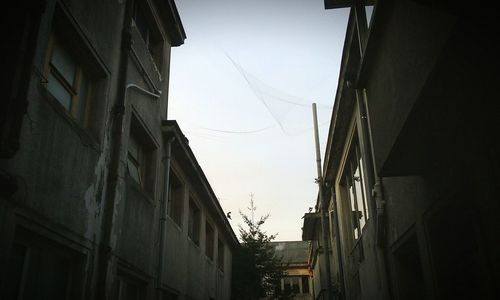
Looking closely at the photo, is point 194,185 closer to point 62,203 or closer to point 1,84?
point 62,203

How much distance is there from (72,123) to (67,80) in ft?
2.73

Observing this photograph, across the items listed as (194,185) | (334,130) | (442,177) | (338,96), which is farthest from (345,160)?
(442,177)

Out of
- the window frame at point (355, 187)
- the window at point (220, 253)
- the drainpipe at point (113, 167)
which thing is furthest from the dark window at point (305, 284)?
the drainpipe at point (113, 167)

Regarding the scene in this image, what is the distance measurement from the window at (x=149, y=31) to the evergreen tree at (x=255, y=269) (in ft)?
46.8

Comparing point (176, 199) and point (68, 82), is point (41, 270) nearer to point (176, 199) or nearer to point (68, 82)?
point (68, 82)

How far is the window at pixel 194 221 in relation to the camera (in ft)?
51.0

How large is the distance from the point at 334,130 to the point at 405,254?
209 inches

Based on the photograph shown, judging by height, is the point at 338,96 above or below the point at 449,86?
above

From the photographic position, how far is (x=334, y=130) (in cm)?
1262

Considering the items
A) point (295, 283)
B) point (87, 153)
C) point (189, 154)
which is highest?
point (189, 154)

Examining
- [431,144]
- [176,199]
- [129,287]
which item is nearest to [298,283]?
[176,199]

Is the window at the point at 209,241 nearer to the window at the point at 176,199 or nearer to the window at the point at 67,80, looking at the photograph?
the window at the point at 176,199

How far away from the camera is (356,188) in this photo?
12359 millimetres

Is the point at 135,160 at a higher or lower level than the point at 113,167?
higher
